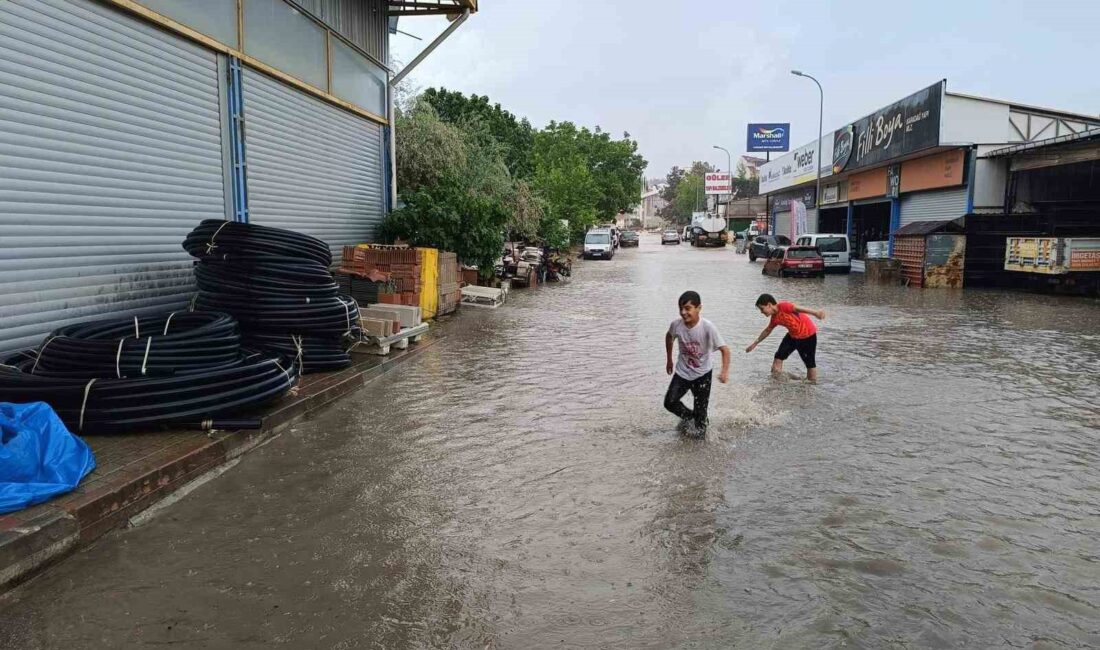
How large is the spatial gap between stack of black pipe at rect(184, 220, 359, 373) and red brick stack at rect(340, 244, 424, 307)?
15.7 ft

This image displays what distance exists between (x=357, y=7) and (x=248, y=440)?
420 inches

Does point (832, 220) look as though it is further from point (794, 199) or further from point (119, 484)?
point (119, 484)

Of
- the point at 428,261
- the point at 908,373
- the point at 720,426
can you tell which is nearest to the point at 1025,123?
the point at 908,373

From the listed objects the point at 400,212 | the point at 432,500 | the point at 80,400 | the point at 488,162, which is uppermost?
the point at 488,162

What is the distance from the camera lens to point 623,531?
14.5ft

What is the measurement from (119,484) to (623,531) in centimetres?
308

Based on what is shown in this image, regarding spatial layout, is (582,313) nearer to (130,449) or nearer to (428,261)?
(428,261)

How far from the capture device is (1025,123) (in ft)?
83.0

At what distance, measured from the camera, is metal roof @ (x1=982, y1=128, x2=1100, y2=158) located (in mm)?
18828

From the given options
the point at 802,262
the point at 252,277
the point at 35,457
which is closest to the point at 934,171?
the point at 802,262

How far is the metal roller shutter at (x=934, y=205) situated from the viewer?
25719 mm

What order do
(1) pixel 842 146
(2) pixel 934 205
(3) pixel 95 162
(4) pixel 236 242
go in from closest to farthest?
1. (3) pixel 95 162
2. (4) pixel 236 242
3. (2) pixel 934 205
4. (1) pixel 842 146

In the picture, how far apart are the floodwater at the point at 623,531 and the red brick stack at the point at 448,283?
604 centimetres

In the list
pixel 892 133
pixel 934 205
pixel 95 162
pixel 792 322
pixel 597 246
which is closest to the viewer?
pixel 95 162
